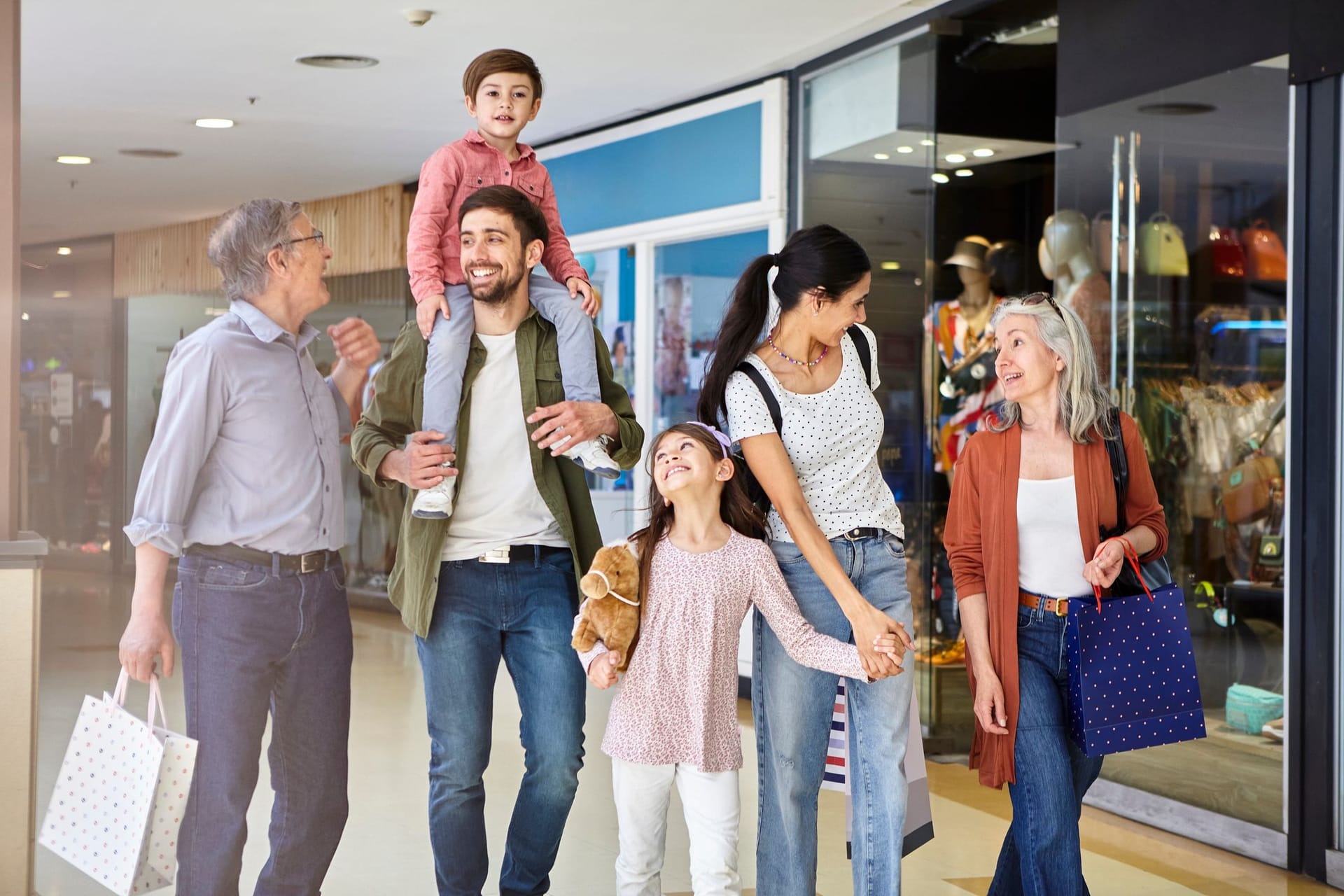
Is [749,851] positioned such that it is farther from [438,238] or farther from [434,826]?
[438,238]

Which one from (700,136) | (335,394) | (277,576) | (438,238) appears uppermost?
(700,136)

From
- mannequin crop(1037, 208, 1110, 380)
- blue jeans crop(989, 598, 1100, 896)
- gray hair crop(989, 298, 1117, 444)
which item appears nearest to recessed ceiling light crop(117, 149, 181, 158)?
mannequin crop(1037, 208, 1110, 380)

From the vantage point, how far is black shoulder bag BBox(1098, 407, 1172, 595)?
10.2 ft

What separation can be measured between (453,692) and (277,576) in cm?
48

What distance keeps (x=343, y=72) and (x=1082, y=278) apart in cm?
366

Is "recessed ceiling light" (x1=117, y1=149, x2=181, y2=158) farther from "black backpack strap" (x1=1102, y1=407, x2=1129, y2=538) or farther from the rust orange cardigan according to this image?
"black backpack strap" (x1=1102, y1=407, x2=1129, y2=538)

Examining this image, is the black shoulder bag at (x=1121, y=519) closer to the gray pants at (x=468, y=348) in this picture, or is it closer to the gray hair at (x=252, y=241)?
the gray pants at (x=468, y=348)

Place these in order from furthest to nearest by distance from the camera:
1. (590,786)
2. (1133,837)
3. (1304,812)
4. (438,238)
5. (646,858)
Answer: (590,786)
(1133,837)
(1304,812)
(438,238)
(646,858)

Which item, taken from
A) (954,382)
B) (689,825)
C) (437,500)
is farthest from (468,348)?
(954,382)

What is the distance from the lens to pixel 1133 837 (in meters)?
4.75

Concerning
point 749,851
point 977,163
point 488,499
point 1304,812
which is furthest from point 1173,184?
point 488,499

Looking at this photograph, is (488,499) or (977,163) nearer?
(488,499)

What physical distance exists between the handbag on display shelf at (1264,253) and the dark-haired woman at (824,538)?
2155 mm

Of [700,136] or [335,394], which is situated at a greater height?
[700,136]
